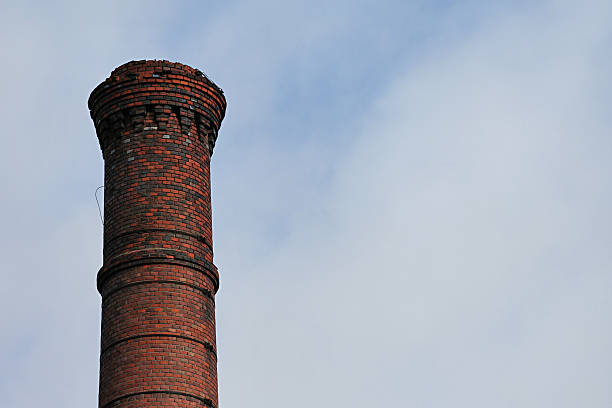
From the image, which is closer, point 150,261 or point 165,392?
point 165,392

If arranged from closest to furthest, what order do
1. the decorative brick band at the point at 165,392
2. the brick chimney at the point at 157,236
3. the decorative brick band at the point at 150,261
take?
the decorative brick band at the point at 165,392, the brick chimney at the point at 157,236, the decorative brick band at the point at 150,261

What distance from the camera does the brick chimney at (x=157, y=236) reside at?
16.3m

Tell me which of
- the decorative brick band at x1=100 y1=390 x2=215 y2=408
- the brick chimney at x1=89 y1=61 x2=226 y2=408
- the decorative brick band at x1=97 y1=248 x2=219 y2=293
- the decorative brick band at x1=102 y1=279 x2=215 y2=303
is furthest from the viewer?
the decorative brick band at x1=97 y1=248 x2=219 y2=293

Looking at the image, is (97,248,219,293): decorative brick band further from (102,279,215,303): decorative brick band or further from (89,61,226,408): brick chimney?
(102,279,215,303): decorative brick band

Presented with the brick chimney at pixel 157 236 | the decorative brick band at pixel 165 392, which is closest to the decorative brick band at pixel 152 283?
the brick chimney at pixel 157 236

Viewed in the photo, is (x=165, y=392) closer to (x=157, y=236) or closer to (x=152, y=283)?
(x=152, y=283)

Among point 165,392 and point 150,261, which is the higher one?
point 150,261

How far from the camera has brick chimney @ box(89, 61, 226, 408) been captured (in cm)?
1631

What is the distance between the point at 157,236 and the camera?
56.3 feet

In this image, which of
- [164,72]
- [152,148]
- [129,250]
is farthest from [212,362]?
[164,72]

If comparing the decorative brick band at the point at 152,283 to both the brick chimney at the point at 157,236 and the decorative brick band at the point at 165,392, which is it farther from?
the decorative brick band at the point at 165,392

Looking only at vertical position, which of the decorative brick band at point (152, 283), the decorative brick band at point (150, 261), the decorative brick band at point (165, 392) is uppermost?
the decorative brick band at point (150, 261)

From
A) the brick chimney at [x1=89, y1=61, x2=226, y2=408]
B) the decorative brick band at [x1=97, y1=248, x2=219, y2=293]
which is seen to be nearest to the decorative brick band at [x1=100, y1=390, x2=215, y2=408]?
the brick chimney at [x1=89, y1=61, x2=226, y2=408]

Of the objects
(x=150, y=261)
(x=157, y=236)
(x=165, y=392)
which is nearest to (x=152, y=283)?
(x=150, y=261)
